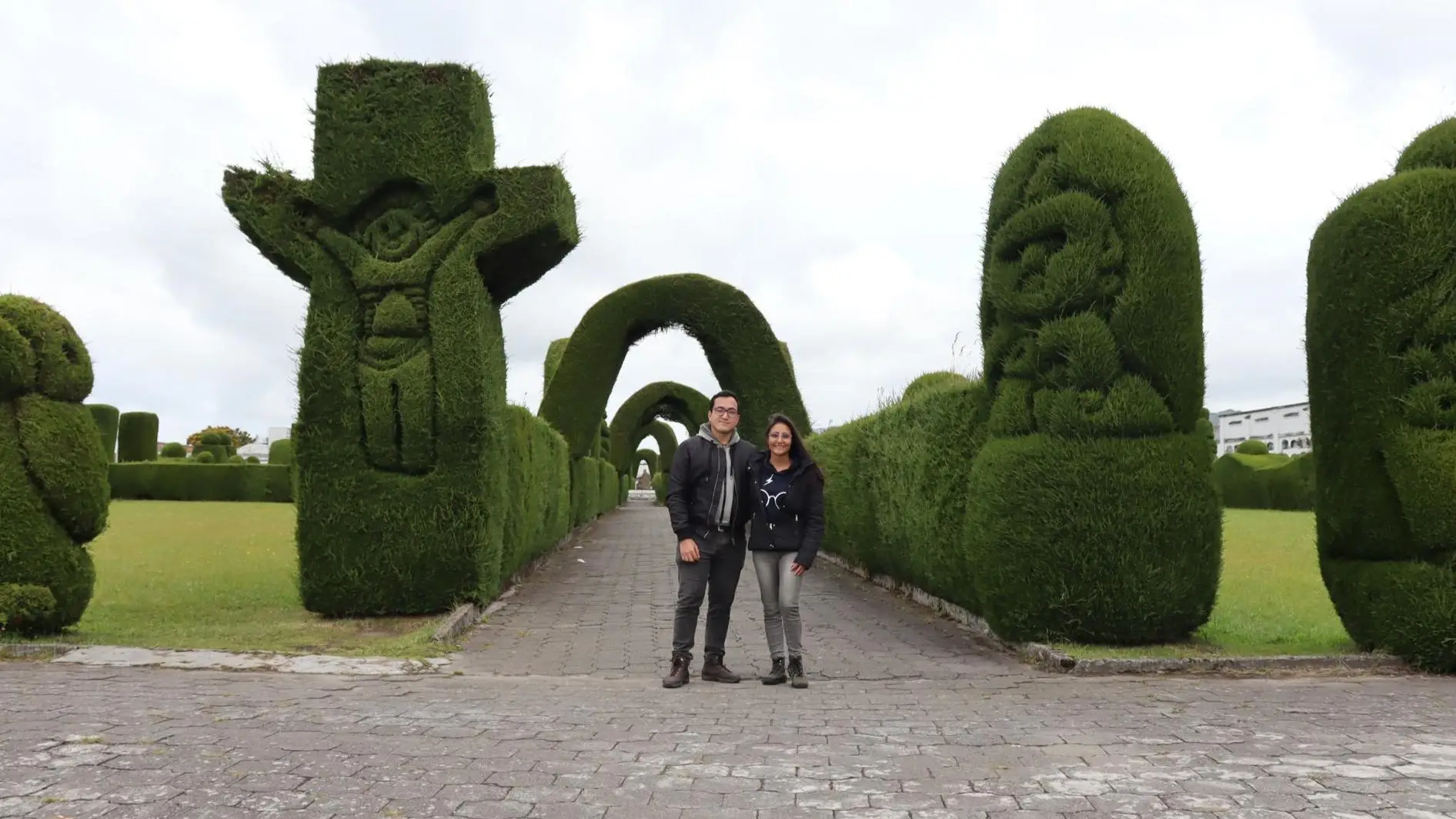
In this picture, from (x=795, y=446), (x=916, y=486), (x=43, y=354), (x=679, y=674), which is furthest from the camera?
(x=916, y=486)

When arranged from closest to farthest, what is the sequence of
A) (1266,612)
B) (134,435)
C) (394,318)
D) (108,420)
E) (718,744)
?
(718,744)
(394,318)
(1266,612)
(108,420)
(134,435)

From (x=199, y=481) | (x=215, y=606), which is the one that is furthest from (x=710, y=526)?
(x=199, y=481)

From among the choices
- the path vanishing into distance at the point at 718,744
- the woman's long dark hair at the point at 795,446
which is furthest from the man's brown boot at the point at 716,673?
the woman's long dark hair at the point at 795,446

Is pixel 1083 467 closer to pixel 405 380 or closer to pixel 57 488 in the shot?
pixel 405 380

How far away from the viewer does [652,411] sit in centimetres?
3641

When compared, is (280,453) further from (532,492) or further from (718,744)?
(718,744)

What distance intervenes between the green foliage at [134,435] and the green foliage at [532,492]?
22929 mm

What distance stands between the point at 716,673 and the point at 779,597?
622 millimetres

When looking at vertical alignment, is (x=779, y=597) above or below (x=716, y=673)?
above

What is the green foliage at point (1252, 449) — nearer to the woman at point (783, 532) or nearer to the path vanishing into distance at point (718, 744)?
the path vanishing into distance at point (718, 744)

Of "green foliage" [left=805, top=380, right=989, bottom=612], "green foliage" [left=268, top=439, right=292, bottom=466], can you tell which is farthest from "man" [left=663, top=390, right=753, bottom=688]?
"green foliage" [left=268, top=439, right=292, bottom=466]

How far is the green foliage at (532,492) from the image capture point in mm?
9711

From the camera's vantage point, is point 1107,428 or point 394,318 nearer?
point 1107,428

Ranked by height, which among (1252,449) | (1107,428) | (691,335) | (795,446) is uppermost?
(691,335)
